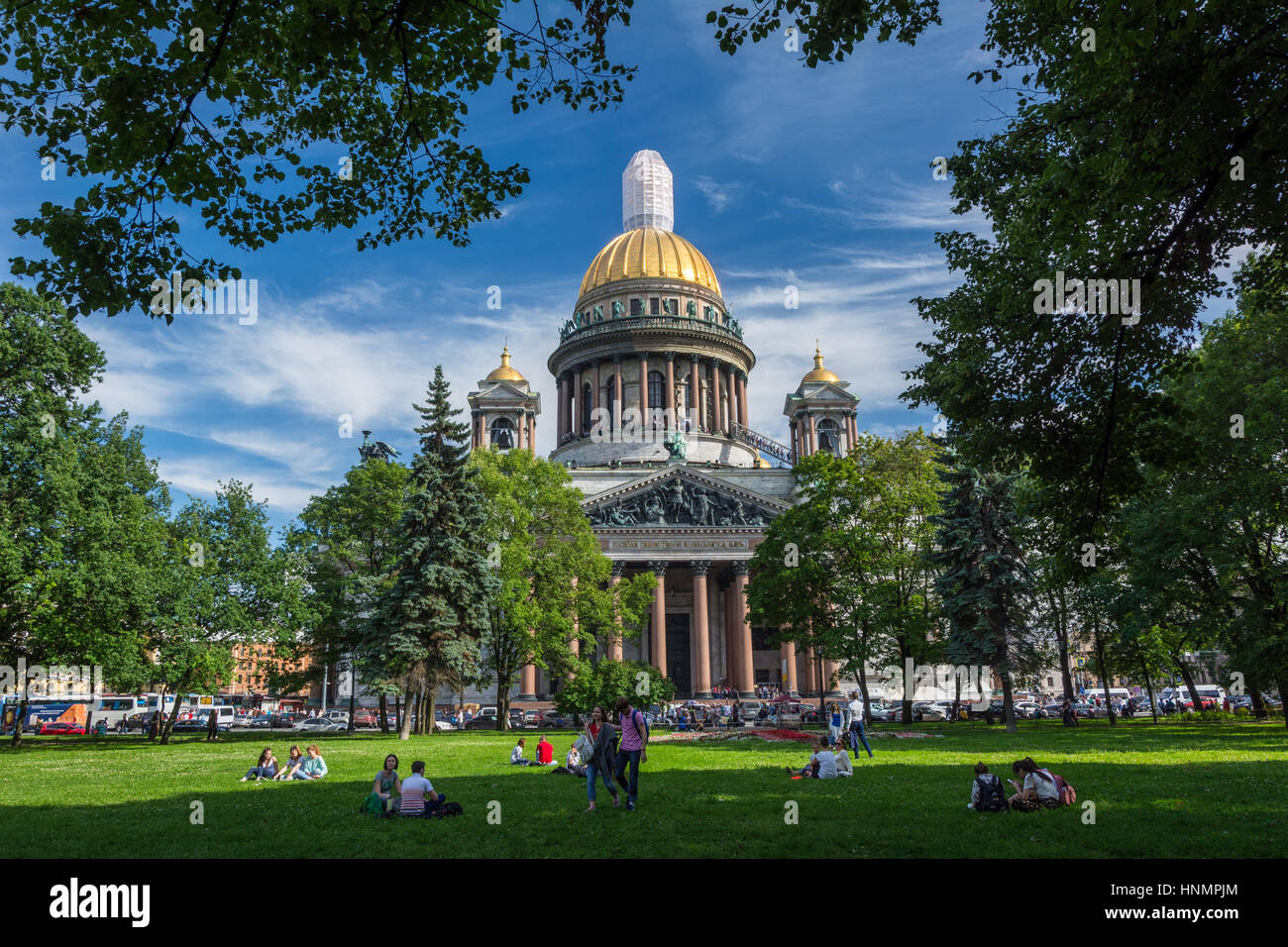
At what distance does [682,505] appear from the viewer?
55.3 metres

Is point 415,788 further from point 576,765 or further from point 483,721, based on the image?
point 483,721

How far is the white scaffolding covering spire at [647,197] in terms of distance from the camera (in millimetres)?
85062

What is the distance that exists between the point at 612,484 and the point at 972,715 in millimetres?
25623

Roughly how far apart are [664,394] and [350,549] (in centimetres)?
3676

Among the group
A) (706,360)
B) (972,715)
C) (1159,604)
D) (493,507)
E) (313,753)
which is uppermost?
(706,360)

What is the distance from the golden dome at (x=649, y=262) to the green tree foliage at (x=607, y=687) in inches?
1724

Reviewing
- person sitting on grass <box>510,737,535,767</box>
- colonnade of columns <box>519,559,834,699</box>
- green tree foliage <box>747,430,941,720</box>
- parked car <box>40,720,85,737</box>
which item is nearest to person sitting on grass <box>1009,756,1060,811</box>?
person sitting on grass <box>510,737,535,767</box>

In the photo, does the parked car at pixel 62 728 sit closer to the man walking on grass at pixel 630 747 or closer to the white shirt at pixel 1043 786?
the man walking on grass at pixel 630 747

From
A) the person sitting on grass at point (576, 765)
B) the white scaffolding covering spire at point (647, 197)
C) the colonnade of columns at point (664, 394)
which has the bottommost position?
the person sitting on grass at point (576, 765)

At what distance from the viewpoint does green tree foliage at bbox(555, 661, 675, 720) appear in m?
35.8

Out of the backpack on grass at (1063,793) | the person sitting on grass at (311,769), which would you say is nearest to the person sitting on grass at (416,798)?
the person sitting on grass at (311,769)

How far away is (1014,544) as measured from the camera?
31.0 m
